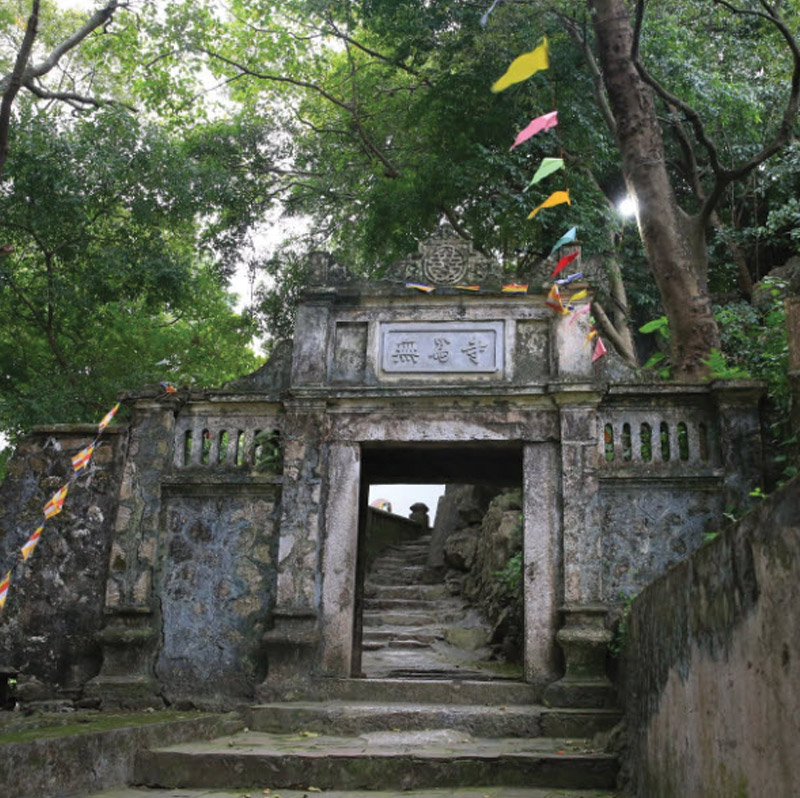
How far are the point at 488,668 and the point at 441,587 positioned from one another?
4.58 metres

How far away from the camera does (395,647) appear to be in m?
10.6

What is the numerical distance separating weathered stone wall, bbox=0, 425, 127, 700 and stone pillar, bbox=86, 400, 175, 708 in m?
0.13

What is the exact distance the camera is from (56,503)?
23.1ft

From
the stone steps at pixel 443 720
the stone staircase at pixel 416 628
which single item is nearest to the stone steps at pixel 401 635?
the stone staircase at pixel 416 628

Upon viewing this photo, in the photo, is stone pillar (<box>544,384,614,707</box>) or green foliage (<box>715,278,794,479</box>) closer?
stone pillar (<box>544,384,614,707</box>)

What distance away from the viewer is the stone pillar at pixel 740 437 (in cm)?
656

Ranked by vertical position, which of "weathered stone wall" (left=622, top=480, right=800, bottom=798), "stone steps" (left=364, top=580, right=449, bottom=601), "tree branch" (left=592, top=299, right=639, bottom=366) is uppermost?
"tree branch" (left=592, top=299, right=639, bottom=366)

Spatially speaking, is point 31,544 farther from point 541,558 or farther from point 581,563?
point 581,563

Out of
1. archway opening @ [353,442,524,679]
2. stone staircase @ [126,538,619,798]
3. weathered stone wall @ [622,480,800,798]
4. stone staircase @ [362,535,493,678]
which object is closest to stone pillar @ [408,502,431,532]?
archway opening @ [353,442,524,679]

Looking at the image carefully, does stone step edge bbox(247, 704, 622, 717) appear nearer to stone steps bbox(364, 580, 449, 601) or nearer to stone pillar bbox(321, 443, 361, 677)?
stone pillar bbox(321, 443, 361, 677)

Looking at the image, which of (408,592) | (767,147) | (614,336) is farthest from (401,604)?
(767,147)

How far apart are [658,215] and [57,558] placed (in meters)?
6.33

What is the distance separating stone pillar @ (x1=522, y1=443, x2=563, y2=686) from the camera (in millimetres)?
6535

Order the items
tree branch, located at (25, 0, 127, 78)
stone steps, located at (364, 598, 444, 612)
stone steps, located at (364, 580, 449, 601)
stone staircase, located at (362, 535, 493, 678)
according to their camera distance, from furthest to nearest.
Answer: stone steps, located at (364, 580, 449, 601) < stone steps, located at (364, 598, 444, 612) < tree branch, located at (25, 0, 127, 78) < stone staircase, located at (362, 535, 493, 678)
